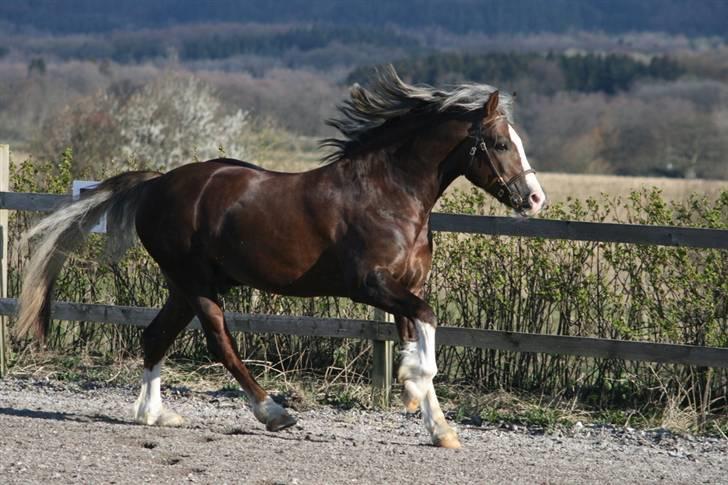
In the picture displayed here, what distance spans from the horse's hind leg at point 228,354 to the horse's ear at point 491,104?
2.11 m

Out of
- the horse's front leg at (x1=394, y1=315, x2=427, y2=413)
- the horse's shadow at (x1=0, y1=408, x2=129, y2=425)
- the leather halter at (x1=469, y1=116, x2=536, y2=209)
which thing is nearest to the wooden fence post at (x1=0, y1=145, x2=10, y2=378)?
the horse's shadow at (x1=0, y1=408, x2=129, y2=425)

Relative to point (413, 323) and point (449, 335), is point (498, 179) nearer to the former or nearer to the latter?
point (413, 323)

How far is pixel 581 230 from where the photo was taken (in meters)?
7.56

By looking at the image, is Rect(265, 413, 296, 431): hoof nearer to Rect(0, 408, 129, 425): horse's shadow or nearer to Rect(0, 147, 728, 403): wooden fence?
Rect(0, 408, 129, 425): horse's shadow

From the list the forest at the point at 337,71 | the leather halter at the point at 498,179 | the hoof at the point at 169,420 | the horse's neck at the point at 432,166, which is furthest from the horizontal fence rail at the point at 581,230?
the hoof at the point at 169,420

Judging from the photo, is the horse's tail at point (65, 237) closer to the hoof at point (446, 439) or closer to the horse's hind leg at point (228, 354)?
the horse's hind leg at point (228, 354)

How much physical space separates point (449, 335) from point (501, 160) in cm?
166

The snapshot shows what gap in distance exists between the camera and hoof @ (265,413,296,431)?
691 cm

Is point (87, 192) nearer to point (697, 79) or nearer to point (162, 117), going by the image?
point (162, 117)

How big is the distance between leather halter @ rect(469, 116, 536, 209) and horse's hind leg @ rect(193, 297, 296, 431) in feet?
6.16

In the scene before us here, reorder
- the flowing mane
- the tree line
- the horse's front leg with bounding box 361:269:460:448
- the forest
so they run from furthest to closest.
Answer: the tree line
the forest
the flowing mane
the horse's front leg with bounding box 361:269:460:448

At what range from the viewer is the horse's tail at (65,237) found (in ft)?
25.1

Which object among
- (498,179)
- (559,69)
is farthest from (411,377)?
(559,69)

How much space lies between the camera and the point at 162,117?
2523 centimetres
